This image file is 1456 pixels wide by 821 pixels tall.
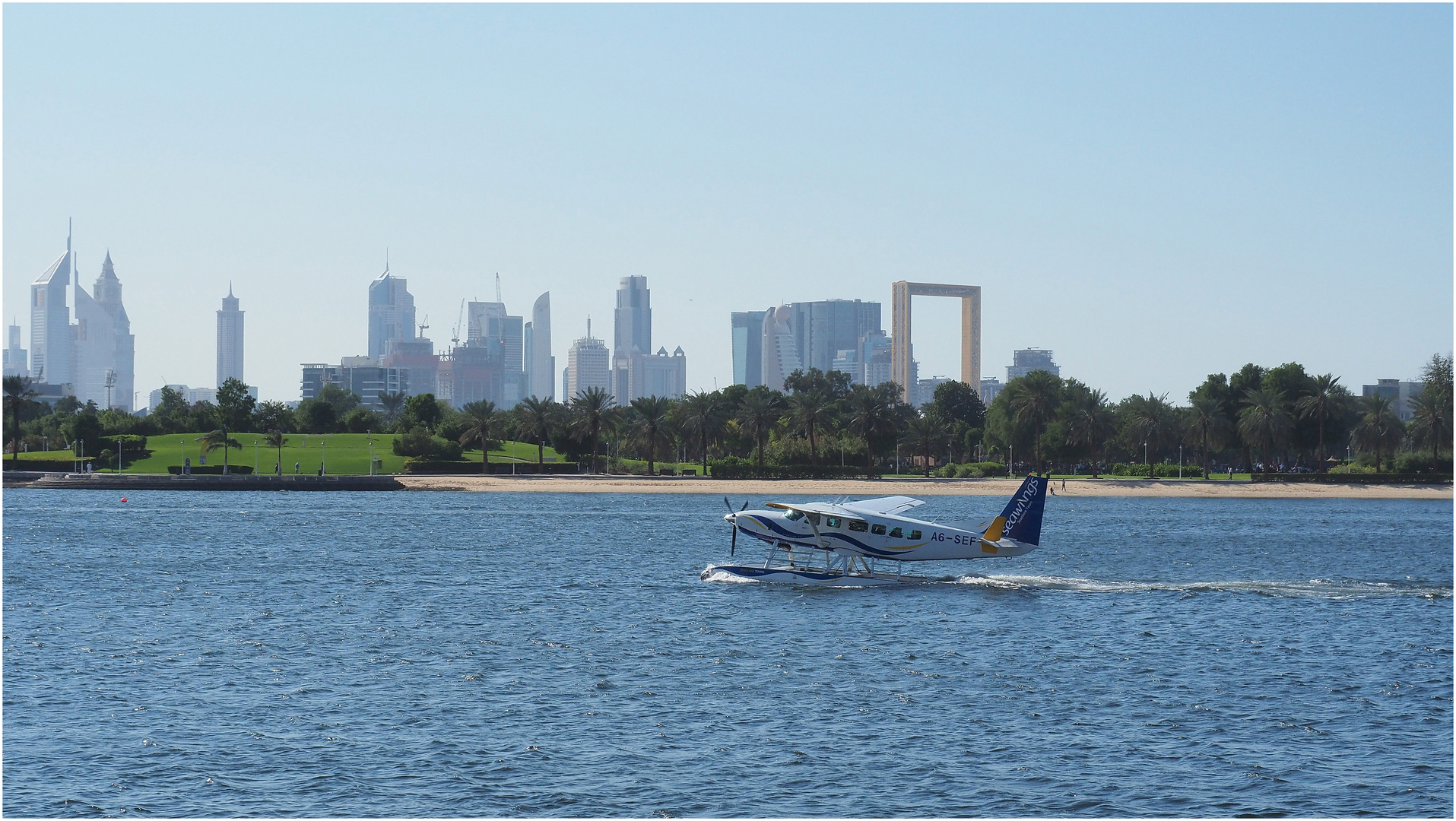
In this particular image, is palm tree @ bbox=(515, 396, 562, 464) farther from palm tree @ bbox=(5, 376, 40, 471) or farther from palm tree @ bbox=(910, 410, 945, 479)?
palm tree @ bbox=(5, 376, 40, 471)

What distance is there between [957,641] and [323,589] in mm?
29730

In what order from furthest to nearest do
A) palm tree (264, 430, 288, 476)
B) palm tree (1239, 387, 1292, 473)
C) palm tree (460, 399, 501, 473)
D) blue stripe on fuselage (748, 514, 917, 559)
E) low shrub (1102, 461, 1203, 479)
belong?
low shrub (1102, 461, 1203, 479), palm tree (264, 430, 288, 476), palm tree (460, 399, 501, 473), palm tree (1239, 387, 1292, 473), blue stripe on fuselage (748, 514, 917, 559)

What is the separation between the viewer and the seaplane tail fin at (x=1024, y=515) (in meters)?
57.6

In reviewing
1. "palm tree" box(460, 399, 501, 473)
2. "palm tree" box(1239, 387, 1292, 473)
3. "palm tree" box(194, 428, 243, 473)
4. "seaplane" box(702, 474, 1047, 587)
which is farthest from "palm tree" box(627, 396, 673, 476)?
"seaplane" box(702, 474, 1047, 587)

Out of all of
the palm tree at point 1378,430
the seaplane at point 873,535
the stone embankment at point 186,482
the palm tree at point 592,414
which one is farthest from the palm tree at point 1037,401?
the seaplane at point 873,535

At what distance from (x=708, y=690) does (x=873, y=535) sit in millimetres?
23419

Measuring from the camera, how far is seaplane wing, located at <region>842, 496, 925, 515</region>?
5900cm

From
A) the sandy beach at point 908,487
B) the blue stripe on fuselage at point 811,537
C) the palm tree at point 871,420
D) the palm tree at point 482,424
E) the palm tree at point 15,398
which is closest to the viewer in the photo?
the blue stripe on fuselage at point 811,537

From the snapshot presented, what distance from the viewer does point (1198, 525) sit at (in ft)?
366

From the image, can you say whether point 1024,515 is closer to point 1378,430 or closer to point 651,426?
point 651,426

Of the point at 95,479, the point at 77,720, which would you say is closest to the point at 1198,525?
the point at 77,720

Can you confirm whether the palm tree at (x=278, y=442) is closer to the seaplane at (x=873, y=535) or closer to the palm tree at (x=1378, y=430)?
the seaplane at (x=873, y=535)

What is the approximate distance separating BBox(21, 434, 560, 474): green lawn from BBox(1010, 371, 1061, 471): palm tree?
71273 millimetres

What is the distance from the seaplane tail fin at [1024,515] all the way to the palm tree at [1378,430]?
128 m
